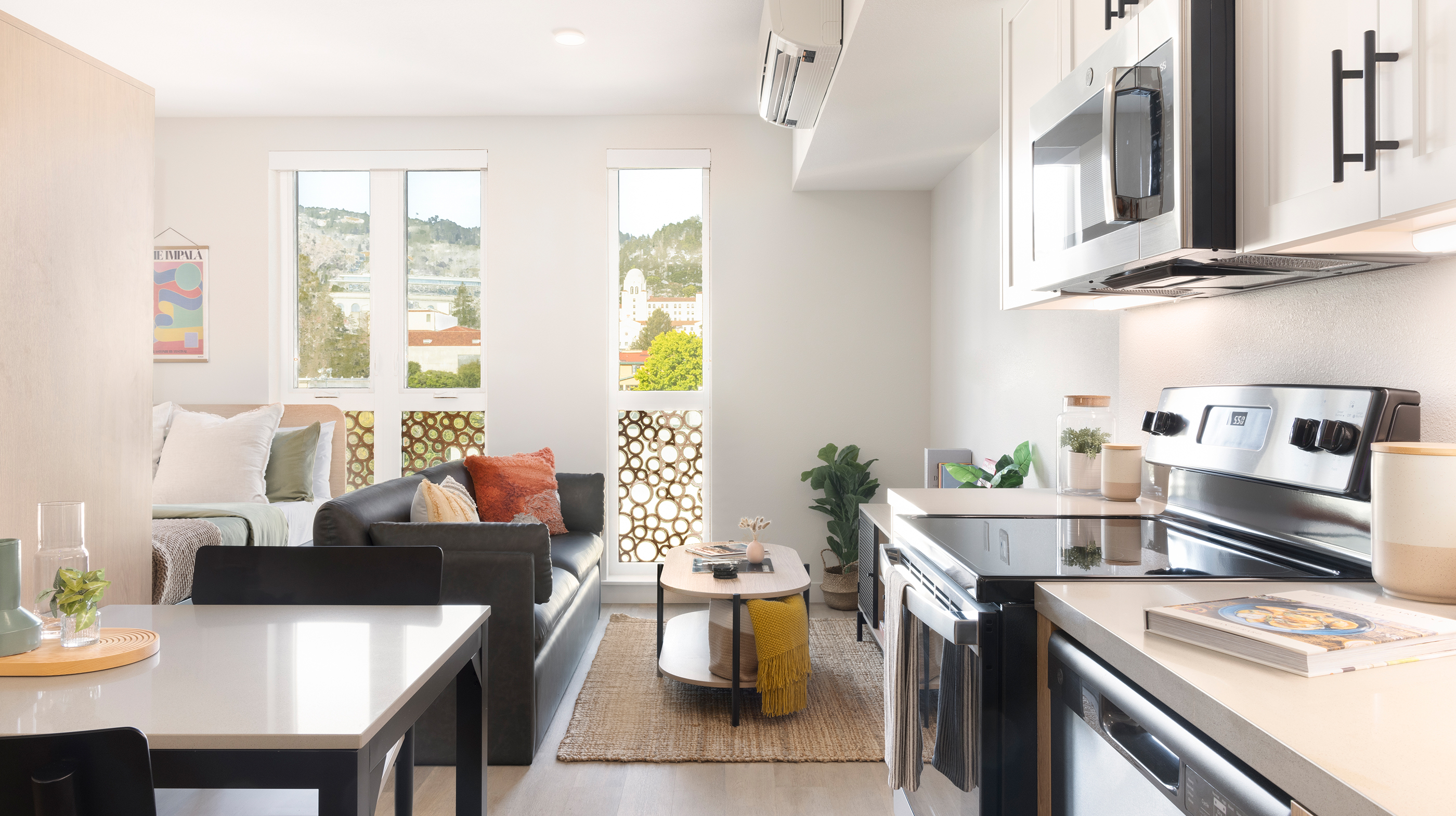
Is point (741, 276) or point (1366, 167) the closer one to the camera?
point (1366, 167)

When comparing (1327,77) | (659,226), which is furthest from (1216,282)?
(659,226)

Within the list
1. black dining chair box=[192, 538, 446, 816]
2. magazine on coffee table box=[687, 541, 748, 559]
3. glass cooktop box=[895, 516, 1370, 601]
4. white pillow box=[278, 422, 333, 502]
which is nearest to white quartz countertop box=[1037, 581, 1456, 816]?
glass cooktop box=[895, 516, 1370, 601]

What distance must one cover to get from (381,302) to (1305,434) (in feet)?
14.4

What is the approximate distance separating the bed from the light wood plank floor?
0.97 m

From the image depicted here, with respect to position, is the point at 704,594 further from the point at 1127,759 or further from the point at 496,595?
the point at 1127,759

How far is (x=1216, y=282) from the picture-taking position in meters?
1.60

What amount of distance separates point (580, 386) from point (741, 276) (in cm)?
108

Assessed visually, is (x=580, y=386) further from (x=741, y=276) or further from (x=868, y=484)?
(x=868, y=484)

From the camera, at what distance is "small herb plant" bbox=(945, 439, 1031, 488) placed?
2.87 meters

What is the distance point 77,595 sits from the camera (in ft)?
3.97

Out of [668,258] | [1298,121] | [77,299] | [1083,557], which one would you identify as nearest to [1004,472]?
[1083,557]

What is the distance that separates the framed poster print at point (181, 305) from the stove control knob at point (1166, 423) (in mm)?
4773

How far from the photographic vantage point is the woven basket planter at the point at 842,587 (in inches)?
167

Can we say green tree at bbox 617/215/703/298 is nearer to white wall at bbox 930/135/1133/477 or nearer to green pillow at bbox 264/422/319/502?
white wall at bbox 930/135/1133/477
